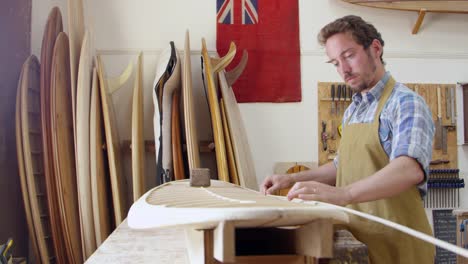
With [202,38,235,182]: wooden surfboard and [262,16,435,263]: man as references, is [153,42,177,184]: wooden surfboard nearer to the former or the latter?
[202,38,235,182]: wooden surfboard

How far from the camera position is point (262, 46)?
3.14 metres

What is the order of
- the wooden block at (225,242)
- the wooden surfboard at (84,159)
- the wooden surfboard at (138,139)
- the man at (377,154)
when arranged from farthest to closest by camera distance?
the wooden surfboard at (138,139)
the wooden surfboard at (84,159)
the man at (377,154)
the wooden block at (225,242)

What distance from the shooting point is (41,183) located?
9.22 feet

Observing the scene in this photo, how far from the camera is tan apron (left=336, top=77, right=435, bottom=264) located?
1368 mm

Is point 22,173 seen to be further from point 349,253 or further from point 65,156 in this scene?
point 349,253

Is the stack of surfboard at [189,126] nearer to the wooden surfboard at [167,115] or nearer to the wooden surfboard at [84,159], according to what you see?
the wooden surfboard at [167,115]

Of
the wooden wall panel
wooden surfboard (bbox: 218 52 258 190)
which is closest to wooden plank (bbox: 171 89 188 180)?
wooden surfboard (bbox: 218 52 258 190)

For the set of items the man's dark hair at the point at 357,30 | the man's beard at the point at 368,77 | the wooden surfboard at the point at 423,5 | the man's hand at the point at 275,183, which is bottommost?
the man's hand at the point at 275,183

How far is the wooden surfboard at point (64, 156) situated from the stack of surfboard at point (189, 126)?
0.61 m

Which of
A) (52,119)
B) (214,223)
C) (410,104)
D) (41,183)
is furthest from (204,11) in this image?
(214,223)

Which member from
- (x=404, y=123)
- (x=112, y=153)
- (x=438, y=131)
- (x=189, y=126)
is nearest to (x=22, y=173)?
(x=112, y=153)

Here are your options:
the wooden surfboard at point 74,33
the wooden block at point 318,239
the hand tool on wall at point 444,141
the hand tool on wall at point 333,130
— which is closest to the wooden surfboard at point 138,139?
the wooden surfboard at point 74,33

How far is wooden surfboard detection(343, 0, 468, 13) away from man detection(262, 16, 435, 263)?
155 cm

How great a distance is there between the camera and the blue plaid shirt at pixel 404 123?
1331 millimetres
